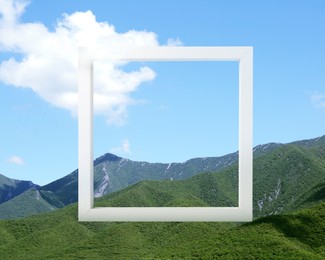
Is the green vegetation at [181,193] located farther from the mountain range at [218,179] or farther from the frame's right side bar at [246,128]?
the frame's right side bar at [246,128]

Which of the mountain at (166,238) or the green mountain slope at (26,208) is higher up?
the mountain at (166,238)

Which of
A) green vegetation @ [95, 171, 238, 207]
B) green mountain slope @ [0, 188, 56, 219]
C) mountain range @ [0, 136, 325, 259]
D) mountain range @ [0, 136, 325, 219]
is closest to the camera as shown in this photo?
mountain range @ [0, 136, 325, 259]

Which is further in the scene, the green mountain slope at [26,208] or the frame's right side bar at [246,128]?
the green mountain slope at [26,208]

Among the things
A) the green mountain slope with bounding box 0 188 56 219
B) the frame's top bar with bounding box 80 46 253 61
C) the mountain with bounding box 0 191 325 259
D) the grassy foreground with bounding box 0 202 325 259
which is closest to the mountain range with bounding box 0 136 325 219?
the green mountain slope with bounding box 0 188 56 219

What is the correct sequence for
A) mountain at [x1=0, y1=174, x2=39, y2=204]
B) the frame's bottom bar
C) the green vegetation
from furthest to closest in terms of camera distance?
mountain at [x1=0, y1=174, x2=39, y2=204] → the green vegetation → the frame's bottom bar

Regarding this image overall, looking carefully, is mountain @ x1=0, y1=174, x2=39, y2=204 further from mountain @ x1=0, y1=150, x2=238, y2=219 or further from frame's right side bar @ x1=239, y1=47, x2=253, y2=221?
frame's right side bar @ x1=239, y1=47, x2=253, y2=221

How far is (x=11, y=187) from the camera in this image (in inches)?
1766

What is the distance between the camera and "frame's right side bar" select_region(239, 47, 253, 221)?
3754 mm

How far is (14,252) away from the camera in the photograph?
1484 centimetres

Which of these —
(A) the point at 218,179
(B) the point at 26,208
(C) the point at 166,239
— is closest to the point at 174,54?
(C) the point at 166,239

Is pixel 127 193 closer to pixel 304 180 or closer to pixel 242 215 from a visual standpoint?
pixel 304 180

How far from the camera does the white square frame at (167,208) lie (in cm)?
369

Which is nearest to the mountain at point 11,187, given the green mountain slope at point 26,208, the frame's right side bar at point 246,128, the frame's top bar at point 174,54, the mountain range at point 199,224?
the mountain range at point 199,224

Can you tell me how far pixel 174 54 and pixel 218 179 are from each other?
21.9 metres
